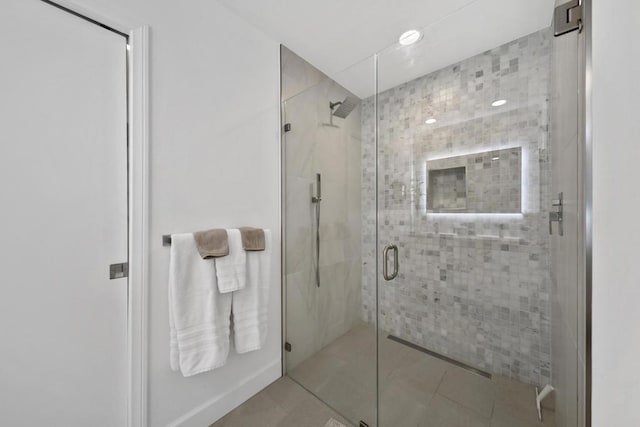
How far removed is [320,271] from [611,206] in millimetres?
1426

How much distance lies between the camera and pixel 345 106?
1.60m

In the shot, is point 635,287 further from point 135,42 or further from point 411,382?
point 135,42

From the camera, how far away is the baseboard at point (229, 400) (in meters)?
1.29

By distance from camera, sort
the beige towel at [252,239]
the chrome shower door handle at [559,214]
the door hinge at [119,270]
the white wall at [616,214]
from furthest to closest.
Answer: the beige towel at [252,239] → the door hinge at [119,270] → the chrome shower door handle at [559,214] → the white wall at [616,214]

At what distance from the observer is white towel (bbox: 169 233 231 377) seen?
116 cm

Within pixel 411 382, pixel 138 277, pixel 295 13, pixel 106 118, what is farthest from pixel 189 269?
pixel 295 13

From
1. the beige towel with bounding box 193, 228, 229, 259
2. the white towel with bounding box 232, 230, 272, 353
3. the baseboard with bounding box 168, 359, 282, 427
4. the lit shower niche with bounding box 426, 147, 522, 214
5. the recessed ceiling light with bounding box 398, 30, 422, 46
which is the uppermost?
the recessed ceiling light with bounding box 398, 30, 422, 46

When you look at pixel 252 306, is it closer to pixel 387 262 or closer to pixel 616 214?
pixel 387 262

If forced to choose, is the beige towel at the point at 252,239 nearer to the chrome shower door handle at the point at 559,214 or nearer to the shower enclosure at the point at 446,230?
the shower enclosure at the point at 446,230

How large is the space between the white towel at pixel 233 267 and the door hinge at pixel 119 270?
0.39m

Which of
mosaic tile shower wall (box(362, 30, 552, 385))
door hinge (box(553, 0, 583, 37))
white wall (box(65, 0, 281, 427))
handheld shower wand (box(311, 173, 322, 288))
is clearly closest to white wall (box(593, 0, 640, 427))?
door hinge (box(553, 0, 583, 37))

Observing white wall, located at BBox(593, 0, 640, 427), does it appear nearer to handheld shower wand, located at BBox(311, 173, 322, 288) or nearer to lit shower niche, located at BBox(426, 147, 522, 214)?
lit shower niche, located at BBox(426, 147, 522, 214)

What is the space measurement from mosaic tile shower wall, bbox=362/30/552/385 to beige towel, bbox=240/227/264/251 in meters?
0.66

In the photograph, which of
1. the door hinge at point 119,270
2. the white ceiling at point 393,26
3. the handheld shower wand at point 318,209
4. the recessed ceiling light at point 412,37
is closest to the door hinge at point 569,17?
the white ceiling at point 393,26
